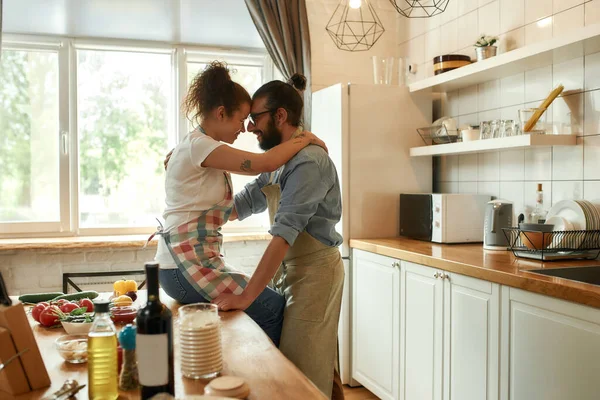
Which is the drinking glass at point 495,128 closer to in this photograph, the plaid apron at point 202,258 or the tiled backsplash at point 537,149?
the tiled backsplash at point 537,149

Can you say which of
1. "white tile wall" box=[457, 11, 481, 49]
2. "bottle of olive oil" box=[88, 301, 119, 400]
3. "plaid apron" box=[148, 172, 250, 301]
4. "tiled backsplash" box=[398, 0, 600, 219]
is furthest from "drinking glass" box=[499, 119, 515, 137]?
"bottle of olive oil" box=[88, 301, 119, 400]

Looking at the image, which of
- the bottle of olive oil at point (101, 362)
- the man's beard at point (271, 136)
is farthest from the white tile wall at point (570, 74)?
the bottle of olive oil at point (101, 362)

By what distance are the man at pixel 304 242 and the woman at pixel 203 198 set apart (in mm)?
155

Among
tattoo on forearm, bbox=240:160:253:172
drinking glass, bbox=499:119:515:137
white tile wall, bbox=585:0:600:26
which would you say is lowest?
tattoo on forearm, bbox=240:160:253:172

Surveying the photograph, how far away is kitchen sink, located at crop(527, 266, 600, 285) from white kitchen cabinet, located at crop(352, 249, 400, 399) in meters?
0.90

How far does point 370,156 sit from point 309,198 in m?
1.69

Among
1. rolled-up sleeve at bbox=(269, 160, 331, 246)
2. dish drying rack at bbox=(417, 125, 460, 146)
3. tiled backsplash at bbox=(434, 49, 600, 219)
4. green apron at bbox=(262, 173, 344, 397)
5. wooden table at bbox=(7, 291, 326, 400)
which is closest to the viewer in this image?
wooden table at bbox=(7, 291, 326, 400)

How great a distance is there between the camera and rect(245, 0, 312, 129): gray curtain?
3.77 meters

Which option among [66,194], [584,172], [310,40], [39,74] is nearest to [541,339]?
[584,172]

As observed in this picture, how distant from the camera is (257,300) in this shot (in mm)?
1983

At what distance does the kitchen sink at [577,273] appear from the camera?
220 cm

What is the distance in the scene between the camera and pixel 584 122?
2637mm

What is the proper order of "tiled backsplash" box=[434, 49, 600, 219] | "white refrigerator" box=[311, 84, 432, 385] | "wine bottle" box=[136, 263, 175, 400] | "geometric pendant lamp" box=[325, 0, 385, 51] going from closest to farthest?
"wine bottle" box=[136, 263, 175, 400] → "tiled backsplash" box=[434, 49, 600, 219] → "white refrigerator" box=[311, 84, 432, 385] → "geometric pendant lamp" box=[325, 0, 385, 51]

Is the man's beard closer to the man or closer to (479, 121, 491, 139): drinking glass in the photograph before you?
the man
